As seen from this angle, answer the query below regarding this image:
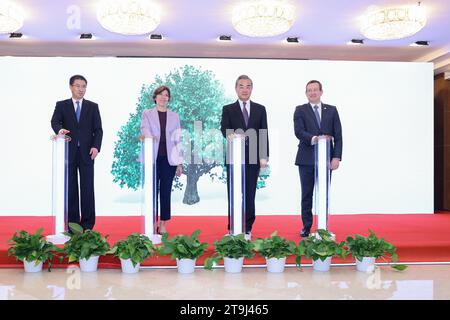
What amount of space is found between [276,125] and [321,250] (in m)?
3.38

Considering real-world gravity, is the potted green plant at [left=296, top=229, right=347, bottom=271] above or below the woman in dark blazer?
below

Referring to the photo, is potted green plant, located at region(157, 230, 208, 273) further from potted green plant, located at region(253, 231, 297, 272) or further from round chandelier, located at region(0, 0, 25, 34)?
round chandelier, located at region(0, 0, 25, 34)

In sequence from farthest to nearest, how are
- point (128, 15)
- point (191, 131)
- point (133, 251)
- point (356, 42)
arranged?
1. point (191, 131)
2. point (356, 42)
3. point (128, 15)
4. point (133, 251)

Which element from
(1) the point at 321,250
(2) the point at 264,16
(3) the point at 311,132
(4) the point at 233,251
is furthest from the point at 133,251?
(2) the point at 264,16

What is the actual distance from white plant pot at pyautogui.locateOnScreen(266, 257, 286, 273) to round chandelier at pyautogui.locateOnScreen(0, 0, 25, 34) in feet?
11.5

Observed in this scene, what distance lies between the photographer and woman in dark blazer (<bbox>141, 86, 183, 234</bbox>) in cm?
387

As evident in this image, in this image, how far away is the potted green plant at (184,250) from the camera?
10.3 feet

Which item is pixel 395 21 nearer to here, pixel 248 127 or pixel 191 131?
pixel 248 127

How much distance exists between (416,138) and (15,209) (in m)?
5.46

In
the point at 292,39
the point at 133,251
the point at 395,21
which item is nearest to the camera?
the point at 133,251

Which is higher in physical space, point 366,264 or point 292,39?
point 292,39

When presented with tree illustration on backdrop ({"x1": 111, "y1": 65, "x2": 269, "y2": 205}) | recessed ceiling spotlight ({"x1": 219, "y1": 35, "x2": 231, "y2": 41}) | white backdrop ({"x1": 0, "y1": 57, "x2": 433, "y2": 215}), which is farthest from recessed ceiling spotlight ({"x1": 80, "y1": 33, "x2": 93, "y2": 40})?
recessed ceiling spotlight ({"x1": 219, "y1": 35, "x2": 231, "y2": 41})

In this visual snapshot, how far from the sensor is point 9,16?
4688 millimetres

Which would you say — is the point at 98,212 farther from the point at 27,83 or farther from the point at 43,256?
the point at 43,256
